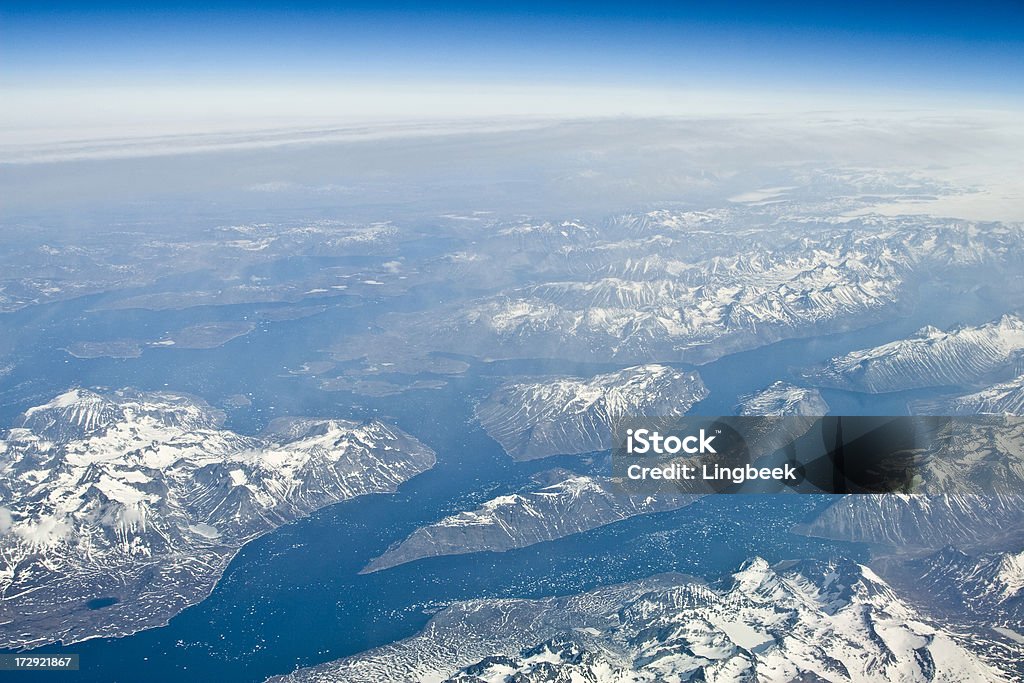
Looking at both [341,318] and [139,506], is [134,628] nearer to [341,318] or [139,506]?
[139,506]

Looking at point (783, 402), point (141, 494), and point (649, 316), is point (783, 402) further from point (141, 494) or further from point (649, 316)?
point (141, 494)

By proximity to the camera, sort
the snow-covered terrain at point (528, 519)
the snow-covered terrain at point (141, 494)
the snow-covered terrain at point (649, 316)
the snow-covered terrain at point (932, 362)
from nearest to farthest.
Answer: the snow-covered terrain at point (141, 494) < the snow-covered terrain at point (528, 519) < the snow-covered terrain at point (932, 362) < the snow-covered terrain at point (649, 316)

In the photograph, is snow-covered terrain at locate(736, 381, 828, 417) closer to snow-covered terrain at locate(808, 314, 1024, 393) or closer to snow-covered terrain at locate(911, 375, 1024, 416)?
snow-covered terrain at locate(808, 314, 1024, 393)

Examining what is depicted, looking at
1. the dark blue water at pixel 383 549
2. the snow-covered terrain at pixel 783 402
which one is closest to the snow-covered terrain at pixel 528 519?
the dark blue water at pixel 383 549

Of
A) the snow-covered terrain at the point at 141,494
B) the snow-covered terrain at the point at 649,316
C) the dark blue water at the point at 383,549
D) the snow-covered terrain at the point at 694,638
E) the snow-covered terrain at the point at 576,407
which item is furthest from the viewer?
the snow-covered terrain at the point at 649,316

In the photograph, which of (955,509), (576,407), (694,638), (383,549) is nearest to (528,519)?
(383,549)

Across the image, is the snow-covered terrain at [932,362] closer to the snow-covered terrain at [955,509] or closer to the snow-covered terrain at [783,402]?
the snow-covered terrain at [783,402]

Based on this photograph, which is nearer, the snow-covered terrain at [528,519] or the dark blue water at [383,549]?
the dark blue water at [383,549]

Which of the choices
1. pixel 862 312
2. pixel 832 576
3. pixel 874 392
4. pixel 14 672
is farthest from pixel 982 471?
pixel 862 312
